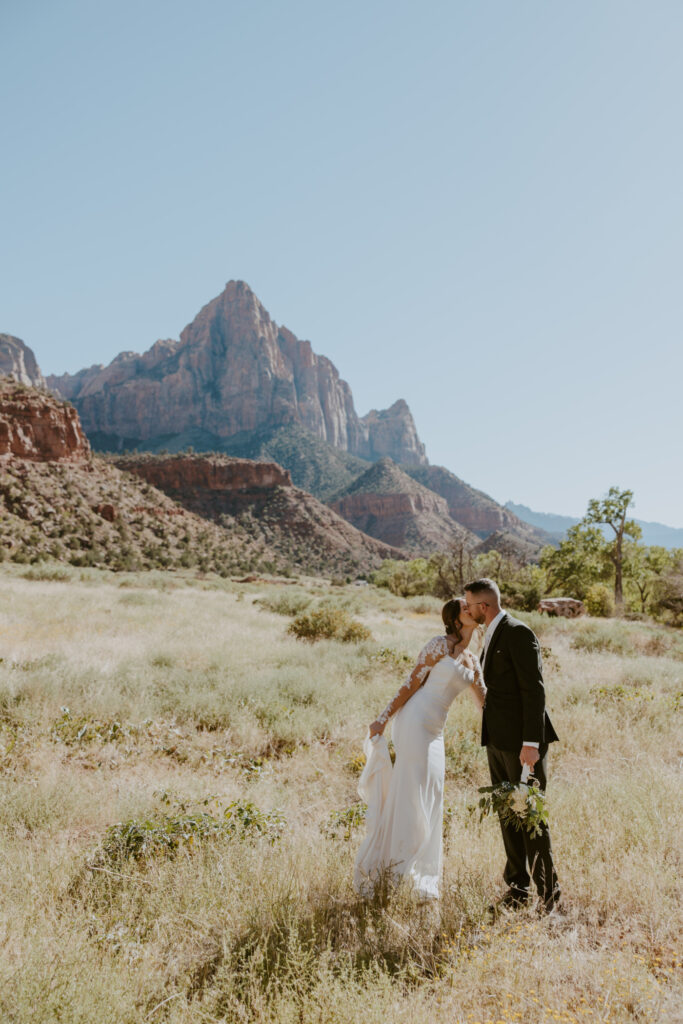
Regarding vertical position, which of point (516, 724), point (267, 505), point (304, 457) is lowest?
point (516, 724)

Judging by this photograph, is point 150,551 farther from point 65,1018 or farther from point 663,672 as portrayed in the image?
point 65,1018

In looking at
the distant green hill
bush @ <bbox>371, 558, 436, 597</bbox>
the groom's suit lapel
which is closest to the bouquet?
the groom's suit lapel

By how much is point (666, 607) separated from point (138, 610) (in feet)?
93.3

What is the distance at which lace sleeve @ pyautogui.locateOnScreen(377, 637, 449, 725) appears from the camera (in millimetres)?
3639

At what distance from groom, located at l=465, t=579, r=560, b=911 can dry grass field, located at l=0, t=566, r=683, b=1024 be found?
0.25 m

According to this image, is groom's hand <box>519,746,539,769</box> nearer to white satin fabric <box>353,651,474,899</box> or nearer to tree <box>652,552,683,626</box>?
white satin fabric <box>353,651,474,899</box>

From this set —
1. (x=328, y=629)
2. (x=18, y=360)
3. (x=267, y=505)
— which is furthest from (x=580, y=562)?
(x=18, y=360)

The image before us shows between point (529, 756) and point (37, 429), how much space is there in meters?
65.4

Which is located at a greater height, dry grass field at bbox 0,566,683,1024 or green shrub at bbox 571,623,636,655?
green shrub at bbox 571,623,636,655

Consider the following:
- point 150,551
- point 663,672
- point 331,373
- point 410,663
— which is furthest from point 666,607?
point 331,373

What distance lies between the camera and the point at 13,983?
2227mm

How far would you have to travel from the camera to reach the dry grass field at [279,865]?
7.74 ft

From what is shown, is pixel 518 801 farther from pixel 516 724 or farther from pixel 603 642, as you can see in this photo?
pixel 603 642

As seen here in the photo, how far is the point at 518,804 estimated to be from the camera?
9.28 feet
